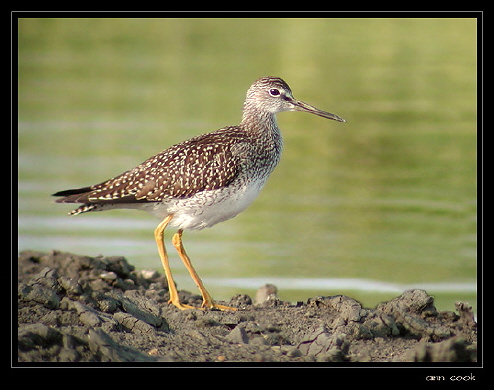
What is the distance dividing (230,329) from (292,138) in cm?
1072

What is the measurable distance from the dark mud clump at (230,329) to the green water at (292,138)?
6.20 feet

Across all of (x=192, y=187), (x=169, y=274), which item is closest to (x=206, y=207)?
(x=192, y=187)

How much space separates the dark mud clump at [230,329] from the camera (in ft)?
25.4

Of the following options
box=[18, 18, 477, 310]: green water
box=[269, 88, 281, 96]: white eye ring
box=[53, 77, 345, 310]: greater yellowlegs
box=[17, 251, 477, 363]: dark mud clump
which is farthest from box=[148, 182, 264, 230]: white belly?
box=[269, 88, 281, 96]: white eye ring

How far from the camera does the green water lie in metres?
12.8

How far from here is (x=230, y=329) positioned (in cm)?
912

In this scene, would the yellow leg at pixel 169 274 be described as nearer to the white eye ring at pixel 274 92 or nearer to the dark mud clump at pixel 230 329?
the dark mud clump at pixel 230 329

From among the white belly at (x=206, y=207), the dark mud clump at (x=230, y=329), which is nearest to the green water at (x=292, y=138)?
the white belly at (x=206, y=207)

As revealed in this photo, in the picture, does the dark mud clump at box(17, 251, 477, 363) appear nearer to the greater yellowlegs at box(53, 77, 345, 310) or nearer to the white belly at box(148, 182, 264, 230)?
the greater yellowlegs at box(53, 77, 345, 310)

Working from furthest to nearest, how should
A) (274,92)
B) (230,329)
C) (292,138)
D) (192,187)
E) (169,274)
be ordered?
(292,138) → (274,92) → (169,274) → (192,187) → (230,329)

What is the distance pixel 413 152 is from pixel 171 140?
4927mm

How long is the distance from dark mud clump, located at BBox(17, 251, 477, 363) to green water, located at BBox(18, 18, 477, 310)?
1890 millimetres

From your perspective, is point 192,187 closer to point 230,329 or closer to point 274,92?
point 230,329
